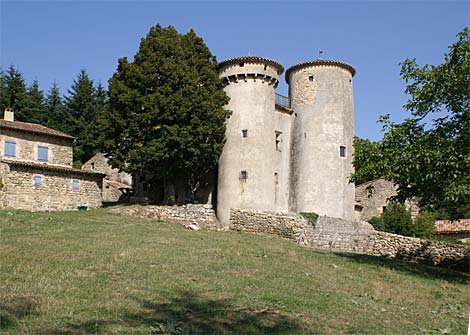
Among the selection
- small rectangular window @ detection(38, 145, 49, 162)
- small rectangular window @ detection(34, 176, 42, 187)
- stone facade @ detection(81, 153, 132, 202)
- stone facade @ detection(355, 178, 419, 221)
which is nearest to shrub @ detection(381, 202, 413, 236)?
stone facade @ detection(355, 178, 419, 221)

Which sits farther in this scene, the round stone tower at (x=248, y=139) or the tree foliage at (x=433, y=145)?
the round stone tower at (x=248, y=139)

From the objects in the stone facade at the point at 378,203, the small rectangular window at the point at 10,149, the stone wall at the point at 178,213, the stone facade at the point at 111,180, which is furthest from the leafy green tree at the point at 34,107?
the stone facade at the point at 378,203

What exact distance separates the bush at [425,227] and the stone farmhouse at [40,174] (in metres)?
22.5

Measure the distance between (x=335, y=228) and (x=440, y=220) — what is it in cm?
1436

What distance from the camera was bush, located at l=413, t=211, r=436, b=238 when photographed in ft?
104

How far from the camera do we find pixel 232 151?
98.2 feet

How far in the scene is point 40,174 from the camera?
28719mm

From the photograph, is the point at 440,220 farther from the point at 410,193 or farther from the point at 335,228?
the point at 410,193

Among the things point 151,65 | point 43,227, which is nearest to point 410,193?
point 43,227

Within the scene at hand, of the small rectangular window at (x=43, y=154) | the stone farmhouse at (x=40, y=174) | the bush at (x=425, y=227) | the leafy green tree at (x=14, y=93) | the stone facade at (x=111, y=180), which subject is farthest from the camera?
the leafy green tree at (x=14, y=93)

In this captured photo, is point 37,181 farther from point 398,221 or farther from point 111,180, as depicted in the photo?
point 398,221

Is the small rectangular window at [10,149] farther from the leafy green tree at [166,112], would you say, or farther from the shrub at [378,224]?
the shrub at [378,224]

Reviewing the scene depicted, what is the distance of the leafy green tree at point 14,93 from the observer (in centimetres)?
4794

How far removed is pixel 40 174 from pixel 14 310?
2323cm
